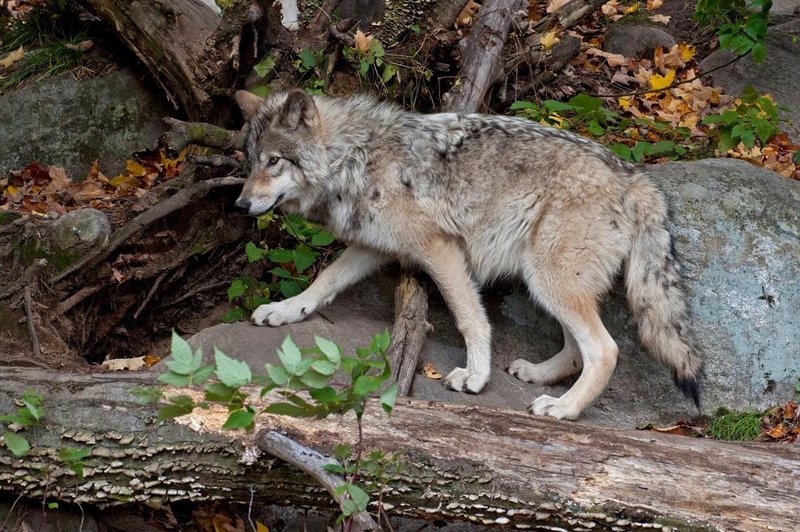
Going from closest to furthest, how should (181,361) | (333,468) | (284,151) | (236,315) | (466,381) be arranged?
(181,361)
(333,468)
(466,381)
(284,151)
(236,315)

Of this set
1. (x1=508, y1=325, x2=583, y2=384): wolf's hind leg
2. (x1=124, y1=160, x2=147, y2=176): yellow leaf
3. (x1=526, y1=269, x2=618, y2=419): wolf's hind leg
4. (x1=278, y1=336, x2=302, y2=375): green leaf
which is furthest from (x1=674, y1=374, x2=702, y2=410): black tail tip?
(x1=124, y1=160, x2=147, y2=176): yellow leaf

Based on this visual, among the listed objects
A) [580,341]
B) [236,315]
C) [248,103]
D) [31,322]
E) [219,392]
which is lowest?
[31,322]

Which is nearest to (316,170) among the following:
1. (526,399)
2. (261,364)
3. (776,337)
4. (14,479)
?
(261,364)

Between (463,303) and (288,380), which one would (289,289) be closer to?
(463,303)

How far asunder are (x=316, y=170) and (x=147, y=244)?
1464 millimetres

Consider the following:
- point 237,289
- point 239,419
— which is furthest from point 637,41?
point 239,419

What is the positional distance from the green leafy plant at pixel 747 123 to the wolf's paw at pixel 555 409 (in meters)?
3.02

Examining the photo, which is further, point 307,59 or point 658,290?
point 307,59

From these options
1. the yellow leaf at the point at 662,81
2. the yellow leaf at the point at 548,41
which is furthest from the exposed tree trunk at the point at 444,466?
the yellow leaf at the point at 662,81

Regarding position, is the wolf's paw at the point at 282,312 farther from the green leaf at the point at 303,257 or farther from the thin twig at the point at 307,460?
the thin twig at the point at 307,460

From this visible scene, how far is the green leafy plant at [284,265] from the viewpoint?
600cm

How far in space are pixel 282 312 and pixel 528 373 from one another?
5.38 ft

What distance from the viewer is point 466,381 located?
203 inches

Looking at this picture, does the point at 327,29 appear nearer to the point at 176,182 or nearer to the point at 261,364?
the point at 176,182
